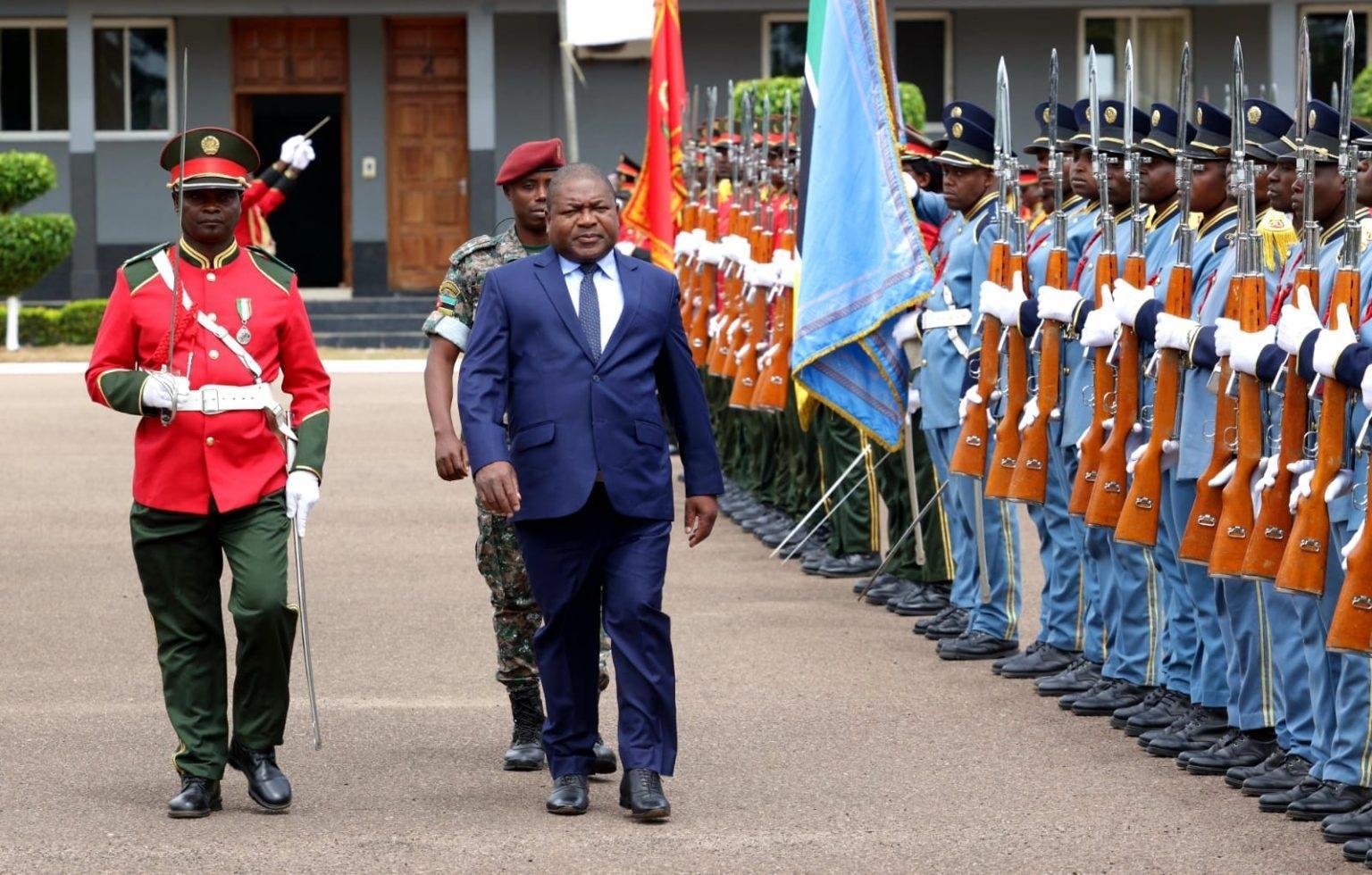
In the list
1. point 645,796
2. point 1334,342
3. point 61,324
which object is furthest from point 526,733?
point 61,324

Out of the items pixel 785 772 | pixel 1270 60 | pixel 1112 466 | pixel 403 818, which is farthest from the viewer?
pixel 1270 60

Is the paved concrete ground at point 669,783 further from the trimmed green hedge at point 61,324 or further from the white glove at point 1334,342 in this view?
the trimmed green hedge at point 61,324

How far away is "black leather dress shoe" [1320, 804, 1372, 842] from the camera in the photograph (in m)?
6.20

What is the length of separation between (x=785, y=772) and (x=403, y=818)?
1.22 metres

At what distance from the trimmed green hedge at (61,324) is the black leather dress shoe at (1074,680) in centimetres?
1918

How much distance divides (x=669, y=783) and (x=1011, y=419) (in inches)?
88.6

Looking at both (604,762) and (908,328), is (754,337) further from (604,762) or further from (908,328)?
(604,762)

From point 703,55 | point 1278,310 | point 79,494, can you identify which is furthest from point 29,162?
point 1278,310

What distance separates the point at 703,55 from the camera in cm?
2912

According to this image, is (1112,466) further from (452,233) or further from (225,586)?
(452,233)

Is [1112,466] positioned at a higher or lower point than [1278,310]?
lower

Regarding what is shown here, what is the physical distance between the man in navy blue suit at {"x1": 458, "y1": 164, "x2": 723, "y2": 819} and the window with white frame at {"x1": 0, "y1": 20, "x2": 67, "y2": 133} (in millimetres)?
23806

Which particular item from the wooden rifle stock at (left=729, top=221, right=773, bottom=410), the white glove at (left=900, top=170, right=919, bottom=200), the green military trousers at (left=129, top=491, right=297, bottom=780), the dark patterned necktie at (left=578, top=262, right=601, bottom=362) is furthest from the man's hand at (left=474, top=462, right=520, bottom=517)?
the wooden rifle stock at (left=729, top=221, right=773, bottom=410)

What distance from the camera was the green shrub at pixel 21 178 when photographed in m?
25.6
